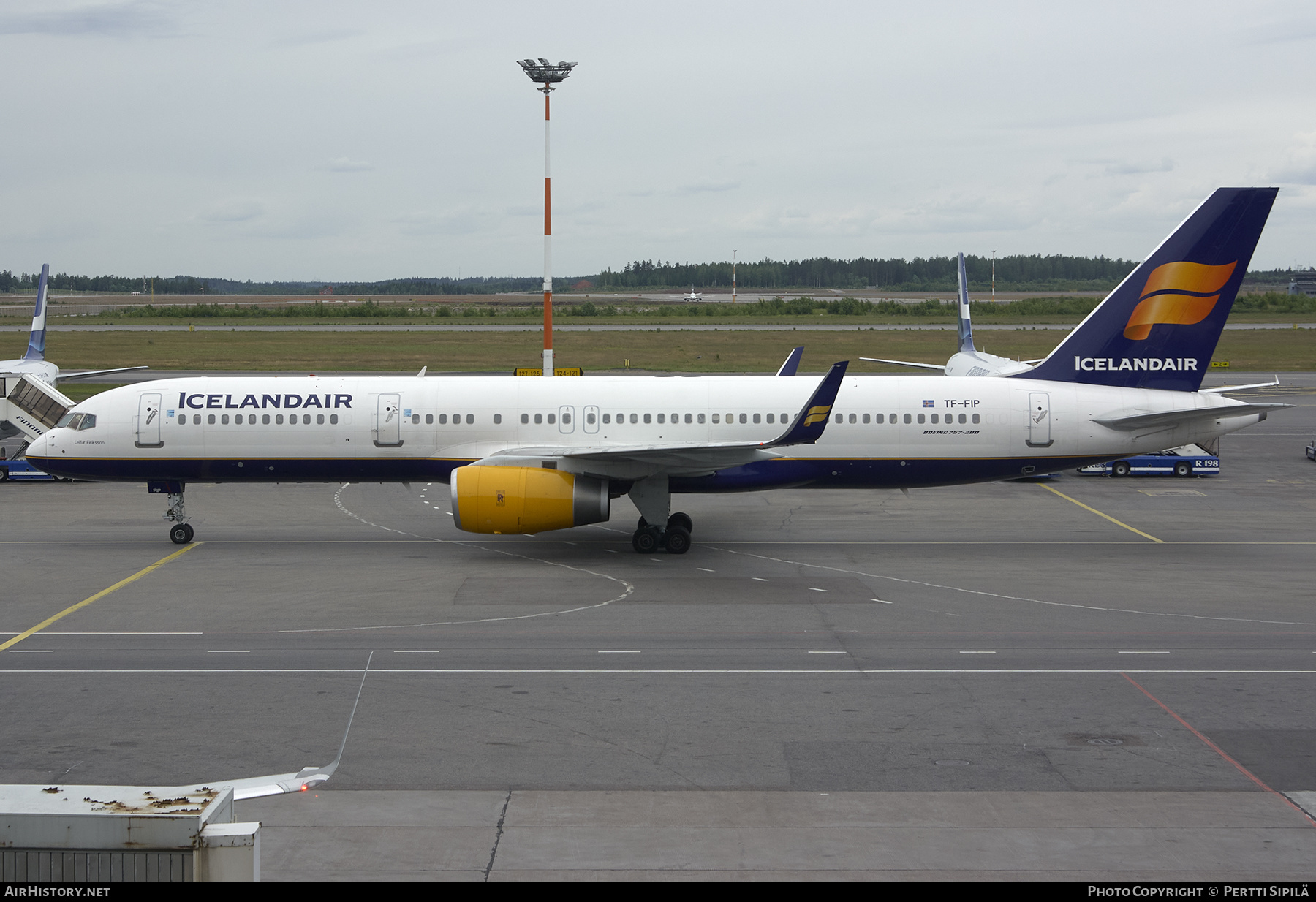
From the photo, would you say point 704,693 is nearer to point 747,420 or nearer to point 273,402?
point 747,420

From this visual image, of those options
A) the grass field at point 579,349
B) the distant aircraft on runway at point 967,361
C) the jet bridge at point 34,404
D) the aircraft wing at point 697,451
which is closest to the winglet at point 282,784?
the aircraft wing at point 697,451

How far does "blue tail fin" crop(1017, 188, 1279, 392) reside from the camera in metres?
28.7

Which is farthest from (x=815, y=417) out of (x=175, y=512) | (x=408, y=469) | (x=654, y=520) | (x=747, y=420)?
(x=175, y=512)

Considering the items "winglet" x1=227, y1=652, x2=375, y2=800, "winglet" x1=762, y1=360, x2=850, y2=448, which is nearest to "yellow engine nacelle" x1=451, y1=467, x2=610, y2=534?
"winglet" x1=762, y1=360, x2=850, y2=448

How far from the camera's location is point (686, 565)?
26.6m

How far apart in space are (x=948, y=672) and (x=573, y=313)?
137156 millimetres

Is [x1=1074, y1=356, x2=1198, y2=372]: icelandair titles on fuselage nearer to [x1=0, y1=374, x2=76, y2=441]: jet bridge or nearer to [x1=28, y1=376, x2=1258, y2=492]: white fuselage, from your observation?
[x1=28, y1=376, x2=1258, y2=492]: white fuselage

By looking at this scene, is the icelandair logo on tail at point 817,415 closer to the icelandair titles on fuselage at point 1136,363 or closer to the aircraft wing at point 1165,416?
the aircraft wing at point 1165,416

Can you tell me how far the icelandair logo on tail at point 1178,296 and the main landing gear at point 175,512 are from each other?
2533cm

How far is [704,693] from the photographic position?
17109 mm

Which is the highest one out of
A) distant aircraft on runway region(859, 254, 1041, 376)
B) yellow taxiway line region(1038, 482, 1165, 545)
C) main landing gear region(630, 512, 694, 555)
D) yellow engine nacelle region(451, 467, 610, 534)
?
distant aircraft on runway region(859, 254, 1041, 376)

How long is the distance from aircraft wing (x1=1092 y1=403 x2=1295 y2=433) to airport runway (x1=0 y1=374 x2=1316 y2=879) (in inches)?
128
